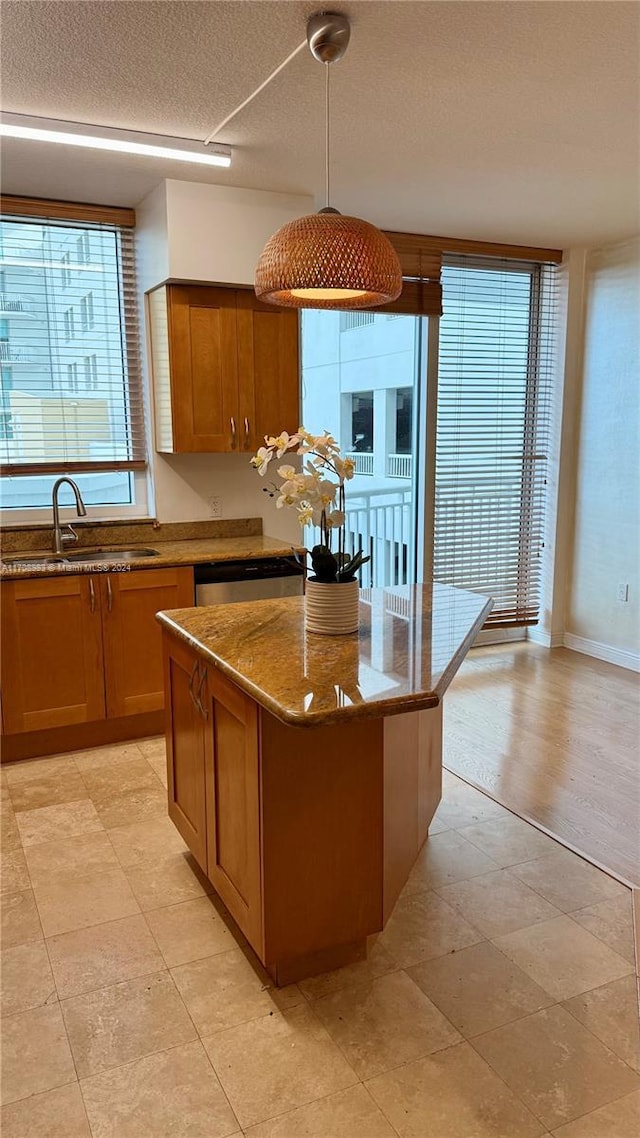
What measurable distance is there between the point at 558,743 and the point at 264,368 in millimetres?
2395

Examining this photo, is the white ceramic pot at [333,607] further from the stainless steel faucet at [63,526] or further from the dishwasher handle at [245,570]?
the stainless steel faucet at [63,526]

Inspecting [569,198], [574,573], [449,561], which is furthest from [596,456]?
[569,198]

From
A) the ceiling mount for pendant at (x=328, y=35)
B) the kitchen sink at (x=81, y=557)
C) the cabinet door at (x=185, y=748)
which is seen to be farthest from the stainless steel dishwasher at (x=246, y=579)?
the ceiling mount for pendant at (x=328, y=35)

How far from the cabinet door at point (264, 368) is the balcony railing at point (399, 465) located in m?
1.35

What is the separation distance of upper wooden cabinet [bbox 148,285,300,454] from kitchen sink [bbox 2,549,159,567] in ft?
1.85

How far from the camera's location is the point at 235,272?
3.86 metres

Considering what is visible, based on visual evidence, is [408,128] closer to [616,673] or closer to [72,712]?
[72,712]

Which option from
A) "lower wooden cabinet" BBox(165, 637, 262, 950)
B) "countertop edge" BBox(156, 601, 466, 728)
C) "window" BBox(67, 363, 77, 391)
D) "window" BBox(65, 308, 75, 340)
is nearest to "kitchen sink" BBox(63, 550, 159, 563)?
"window" BBox(67, 363, 77, 391)

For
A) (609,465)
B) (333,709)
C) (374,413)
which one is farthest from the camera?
(374,413)

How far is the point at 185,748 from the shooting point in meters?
2.57

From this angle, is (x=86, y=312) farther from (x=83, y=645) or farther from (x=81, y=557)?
(x=83, y=645)

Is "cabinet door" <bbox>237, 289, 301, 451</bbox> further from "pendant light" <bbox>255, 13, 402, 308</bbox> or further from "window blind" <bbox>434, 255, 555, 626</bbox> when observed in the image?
"pendant light" <bbox>255, 13, 402, 308</bbox>

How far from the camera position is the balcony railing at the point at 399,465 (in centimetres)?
532

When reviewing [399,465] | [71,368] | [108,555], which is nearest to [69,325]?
[71,368]
